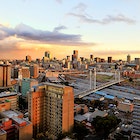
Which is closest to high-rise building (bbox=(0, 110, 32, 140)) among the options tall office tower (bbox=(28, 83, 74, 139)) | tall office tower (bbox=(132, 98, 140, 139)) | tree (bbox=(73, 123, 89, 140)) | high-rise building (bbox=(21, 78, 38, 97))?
tall office tower (bbox=(28, 83, 74, 139))

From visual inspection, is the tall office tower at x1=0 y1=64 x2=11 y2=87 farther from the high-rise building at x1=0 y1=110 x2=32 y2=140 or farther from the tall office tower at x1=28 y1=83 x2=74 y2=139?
the high-rise building at x1=0 y1=110 x2=32 y2=140

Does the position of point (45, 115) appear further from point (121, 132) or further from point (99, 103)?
point (99, 103)

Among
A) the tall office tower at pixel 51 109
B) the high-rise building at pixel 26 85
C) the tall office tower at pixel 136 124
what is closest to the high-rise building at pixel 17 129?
the tall office tower at pixel 51 109

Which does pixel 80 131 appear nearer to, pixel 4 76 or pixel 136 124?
pixel 136 124

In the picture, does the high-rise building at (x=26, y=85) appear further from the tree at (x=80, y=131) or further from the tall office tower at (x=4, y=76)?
the tree at (x=80, y=131)

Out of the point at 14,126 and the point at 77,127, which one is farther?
the point at 77,127

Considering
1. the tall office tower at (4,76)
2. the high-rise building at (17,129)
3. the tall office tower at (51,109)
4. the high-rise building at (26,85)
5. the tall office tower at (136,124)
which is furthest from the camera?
the tall office tower at (4,76)

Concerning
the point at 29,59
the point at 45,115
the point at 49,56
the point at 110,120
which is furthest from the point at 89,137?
the point at 49,56

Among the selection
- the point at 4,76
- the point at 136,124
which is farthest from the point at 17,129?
the point at 4,76
